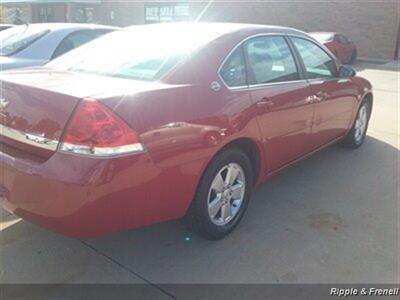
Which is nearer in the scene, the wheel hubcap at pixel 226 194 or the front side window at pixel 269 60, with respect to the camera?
the wheel hubcap at pixel 226 194

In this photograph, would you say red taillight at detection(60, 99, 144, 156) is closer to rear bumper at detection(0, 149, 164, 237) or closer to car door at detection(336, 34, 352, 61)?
rear bumper at detection(0, 149, 164, 237)

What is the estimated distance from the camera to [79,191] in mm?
2369

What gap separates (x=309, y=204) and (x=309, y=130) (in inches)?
28.3

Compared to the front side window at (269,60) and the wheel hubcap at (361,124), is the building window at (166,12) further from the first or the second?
the front side window at (269,60)

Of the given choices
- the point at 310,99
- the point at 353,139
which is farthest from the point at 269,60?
the point at 353,139

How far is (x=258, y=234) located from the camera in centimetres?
341

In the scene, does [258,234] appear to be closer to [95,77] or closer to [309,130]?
[309,130]

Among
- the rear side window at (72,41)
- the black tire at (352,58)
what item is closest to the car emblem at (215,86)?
the rear side window at (72,41)

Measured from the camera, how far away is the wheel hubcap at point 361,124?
17.8ft

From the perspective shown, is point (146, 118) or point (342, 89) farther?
point (342, 89)

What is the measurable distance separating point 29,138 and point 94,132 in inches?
18.7

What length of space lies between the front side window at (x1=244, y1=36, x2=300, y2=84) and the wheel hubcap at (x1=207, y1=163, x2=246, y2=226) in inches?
29.0

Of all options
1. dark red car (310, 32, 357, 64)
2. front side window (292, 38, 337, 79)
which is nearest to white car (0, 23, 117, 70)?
front side window (292, 38, 337, 79)

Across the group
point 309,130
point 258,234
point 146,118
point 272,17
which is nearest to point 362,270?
point 258,234
